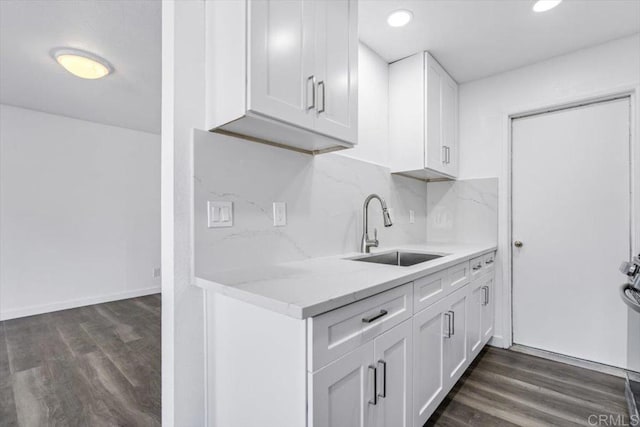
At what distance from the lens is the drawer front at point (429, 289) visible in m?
1.35

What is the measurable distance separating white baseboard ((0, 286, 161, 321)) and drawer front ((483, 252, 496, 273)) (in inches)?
171

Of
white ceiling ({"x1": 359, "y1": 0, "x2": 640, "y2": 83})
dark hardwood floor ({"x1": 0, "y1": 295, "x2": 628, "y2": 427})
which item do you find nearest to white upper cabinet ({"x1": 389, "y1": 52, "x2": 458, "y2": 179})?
white ceiling ({"x1": 359, "y1": 0, "x2": 640, "y2": 83})

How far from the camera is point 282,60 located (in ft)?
3.91

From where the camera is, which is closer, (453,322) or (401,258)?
(453,322)

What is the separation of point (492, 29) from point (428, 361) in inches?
85.8

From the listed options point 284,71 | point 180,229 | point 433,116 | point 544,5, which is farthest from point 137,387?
point 544,5

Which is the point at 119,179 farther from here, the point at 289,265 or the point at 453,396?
the point at 453,396

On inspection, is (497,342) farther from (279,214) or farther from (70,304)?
(70,304)

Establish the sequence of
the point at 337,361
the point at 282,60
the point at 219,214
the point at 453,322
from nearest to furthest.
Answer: the point at 337,361
the point at 282,60
the point at 219,214
the point at 453,322

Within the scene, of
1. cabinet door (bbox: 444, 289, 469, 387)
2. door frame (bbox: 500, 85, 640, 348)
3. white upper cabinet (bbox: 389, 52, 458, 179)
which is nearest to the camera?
cabinet door (bbox: 444, 289, 469, 387)

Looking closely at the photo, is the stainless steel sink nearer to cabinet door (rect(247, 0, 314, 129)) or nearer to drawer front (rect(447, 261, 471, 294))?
drawer front (rect(447, 261, 471, 294))

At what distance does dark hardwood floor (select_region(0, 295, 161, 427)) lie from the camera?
67.4 inches

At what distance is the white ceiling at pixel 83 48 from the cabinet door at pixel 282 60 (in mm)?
1234
